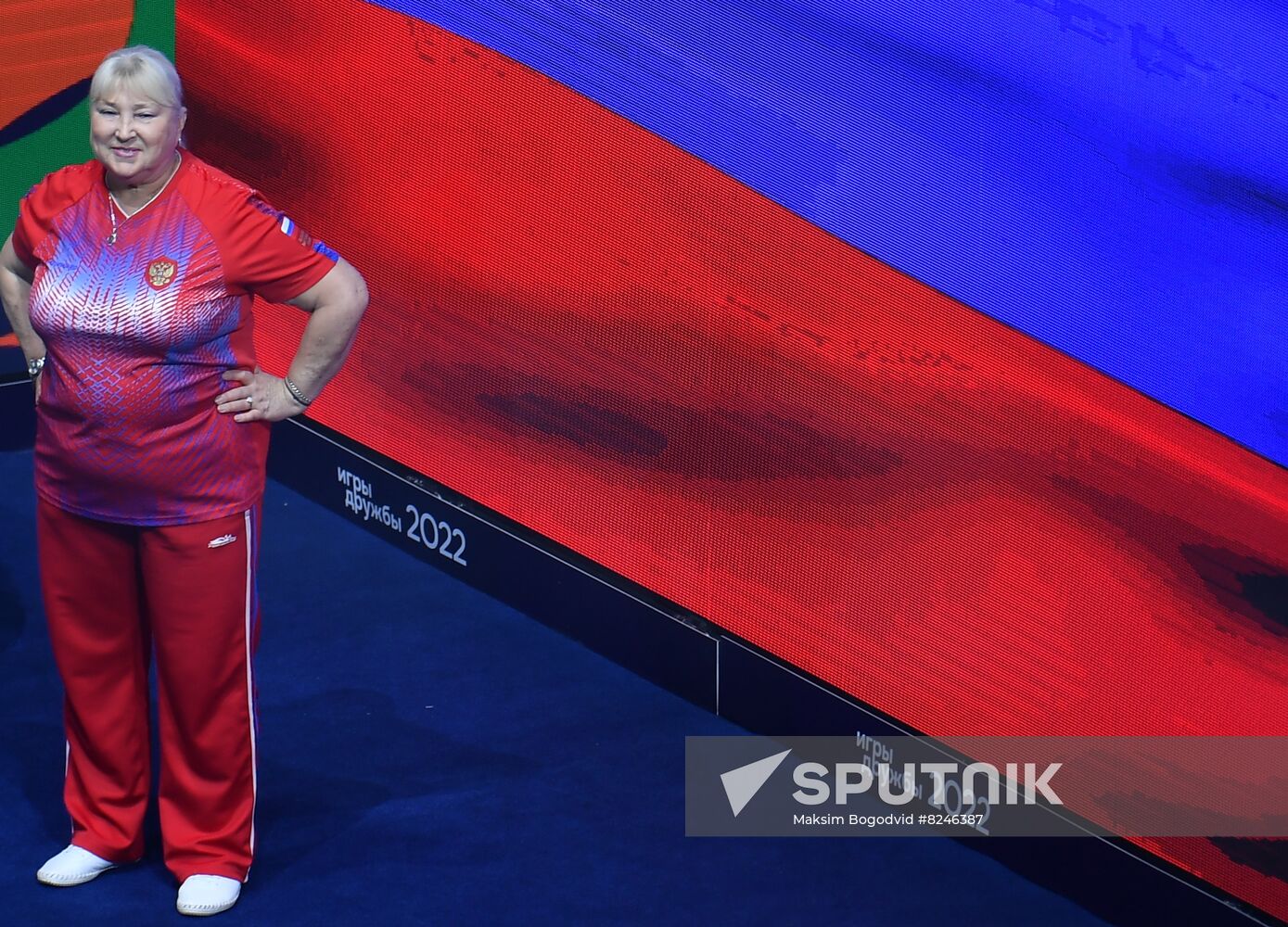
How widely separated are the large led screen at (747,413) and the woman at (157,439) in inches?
39.8

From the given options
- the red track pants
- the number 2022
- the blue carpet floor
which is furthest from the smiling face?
the number 2022

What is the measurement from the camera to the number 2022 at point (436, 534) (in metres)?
5.03

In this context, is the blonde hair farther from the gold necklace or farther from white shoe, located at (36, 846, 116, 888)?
white shoe, located at (36, 846, 116, 888)

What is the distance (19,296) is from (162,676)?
29.0 inches

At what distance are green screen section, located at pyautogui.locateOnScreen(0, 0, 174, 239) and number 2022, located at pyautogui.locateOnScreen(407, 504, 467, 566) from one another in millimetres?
1643

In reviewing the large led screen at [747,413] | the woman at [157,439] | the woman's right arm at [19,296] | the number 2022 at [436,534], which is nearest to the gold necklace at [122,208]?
the woman at [157,439]

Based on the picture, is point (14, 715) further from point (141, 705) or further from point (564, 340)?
point (564, 340)

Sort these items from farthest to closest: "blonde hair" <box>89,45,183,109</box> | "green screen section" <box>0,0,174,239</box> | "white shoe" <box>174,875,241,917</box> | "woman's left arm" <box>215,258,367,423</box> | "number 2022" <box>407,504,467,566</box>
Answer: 1. "green screen section" <box>0,0,174,239</box>
2. "number 2022" <box>407,504,467,566</box>
3. "white shoe" <box>174,875,241,917</box>
4. "woman's left arm" <box>215,258,367,423</box>
5. "blonde hair" <box>89,45,183,109</box>

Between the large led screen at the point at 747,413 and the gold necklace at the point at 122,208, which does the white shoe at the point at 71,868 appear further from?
the large led screen at the point at 747,413

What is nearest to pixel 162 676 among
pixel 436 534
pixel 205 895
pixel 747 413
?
pixel 205 895

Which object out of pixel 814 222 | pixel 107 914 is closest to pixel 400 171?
pixel 814 222

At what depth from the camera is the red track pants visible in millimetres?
3312

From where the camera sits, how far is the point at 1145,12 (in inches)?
119

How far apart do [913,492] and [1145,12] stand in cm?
108
